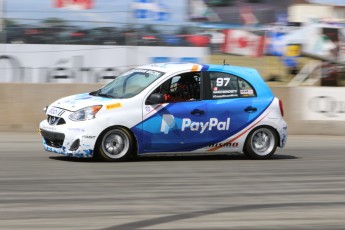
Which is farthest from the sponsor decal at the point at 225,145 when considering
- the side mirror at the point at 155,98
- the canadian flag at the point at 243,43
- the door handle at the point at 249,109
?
the canadian flag at the point at 243,43

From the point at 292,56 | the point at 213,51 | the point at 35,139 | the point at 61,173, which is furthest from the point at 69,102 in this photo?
the point at 292,56

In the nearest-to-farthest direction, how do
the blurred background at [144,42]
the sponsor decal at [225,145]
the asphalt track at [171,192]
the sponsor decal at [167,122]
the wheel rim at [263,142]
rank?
the asphalt track at [171,192] < the sponsor decal at [167,122] < the sponsor decal at [225,145] < the wheel rim at [263,142] < the blurred background at [144,42]

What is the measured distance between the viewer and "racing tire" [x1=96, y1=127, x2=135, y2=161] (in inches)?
441

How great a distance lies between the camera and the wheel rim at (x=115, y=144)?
11.2 metres

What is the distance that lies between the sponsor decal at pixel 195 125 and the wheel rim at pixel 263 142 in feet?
1.96

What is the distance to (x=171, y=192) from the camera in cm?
891

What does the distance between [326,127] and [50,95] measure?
20.9 ft

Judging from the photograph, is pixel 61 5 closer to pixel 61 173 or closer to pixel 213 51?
pixel 213 51

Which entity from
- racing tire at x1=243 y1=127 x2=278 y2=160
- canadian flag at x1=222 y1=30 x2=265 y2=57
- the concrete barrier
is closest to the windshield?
racing tire at x1=243 y1=127 x2=278 y2=160

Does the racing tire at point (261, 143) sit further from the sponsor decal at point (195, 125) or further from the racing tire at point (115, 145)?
the racing tire at point (115, 145)

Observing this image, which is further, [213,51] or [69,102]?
[213,51]

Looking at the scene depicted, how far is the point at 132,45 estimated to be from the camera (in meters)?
22.1

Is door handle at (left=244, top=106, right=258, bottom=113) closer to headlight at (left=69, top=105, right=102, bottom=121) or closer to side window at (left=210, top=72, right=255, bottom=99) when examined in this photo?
side window at (left=210, top=72, right=255, bottom=99)

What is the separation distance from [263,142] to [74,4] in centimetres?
1353
